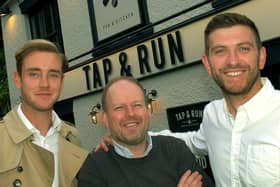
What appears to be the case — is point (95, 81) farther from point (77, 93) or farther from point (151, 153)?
point (151, 153)

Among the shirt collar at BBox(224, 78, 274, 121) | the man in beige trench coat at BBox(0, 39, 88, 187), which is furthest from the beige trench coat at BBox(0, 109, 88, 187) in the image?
the shirt collar at BBox(224, 78, 274, 121)

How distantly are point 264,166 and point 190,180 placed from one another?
436mm

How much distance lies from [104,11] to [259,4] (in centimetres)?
323

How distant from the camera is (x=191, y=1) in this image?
493 cm

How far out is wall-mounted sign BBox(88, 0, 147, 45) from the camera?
583 cm

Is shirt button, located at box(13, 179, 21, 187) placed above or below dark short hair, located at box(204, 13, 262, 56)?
below

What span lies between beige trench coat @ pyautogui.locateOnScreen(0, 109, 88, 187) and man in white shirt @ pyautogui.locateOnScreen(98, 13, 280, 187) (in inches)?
41.3

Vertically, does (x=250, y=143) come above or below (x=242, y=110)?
below

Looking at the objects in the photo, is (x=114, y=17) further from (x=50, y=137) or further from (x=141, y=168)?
(x=141, y=168)

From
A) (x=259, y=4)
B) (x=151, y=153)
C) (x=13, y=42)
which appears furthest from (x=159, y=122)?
(x=13, y=42)

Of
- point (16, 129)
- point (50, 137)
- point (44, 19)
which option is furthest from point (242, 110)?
point (44, 19)

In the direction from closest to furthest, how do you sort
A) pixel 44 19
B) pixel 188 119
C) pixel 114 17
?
pixel 188 119, pixel 114 17, pixel 44 19

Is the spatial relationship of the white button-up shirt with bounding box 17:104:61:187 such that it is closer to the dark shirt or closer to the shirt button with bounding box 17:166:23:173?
the shirt button with bounding box 17:166:23:173

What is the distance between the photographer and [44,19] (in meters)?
9.01
